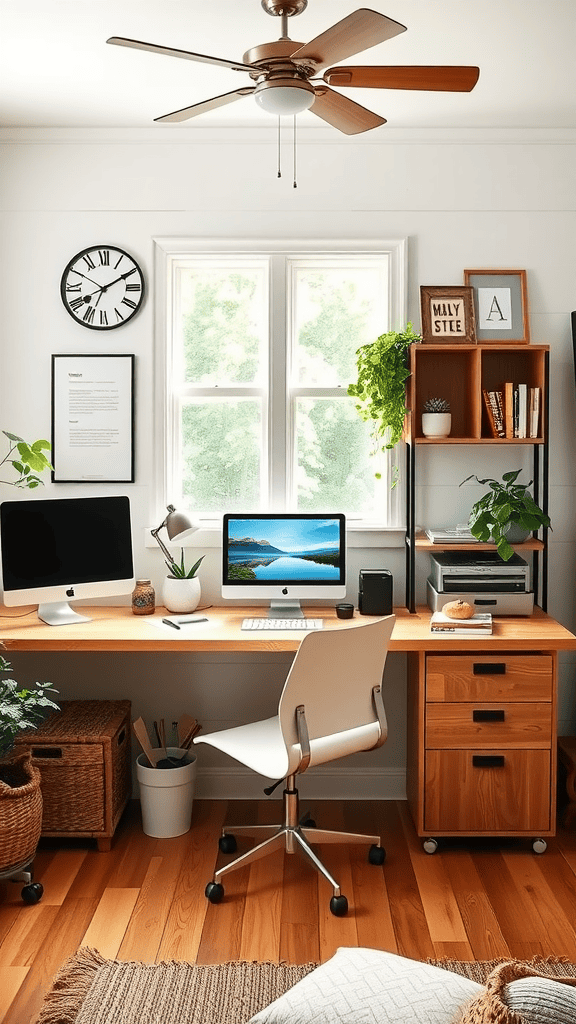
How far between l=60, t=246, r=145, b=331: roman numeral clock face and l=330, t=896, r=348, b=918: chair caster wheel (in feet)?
7.74

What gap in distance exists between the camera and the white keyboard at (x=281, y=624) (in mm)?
3287

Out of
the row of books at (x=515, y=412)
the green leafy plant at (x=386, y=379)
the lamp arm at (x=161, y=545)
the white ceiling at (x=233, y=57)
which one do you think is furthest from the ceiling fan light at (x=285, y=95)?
the lamp arm at (x=161, y=545)

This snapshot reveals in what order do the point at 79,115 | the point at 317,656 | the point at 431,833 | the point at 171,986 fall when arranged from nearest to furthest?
the point at 171,986 → the point at 317,656 → the point at 431,833 → the point at 79,115

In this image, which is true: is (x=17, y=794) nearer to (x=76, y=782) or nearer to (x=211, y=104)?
(x=76, y=782)

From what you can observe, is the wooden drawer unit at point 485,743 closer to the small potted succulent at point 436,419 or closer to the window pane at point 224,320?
the small potted succulent at point 436,419

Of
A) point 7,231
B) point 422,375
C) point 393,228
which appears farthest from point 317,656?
point 7,231

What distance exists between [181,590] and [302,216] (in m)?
1.62

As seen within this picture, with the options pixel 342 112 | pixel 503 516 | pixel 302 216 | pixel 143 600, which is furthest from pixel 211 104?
pixel 143 600

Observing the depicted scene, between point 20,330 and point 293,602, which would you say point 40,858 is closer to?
point 293,602

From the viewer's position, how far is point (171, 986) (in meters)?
2.42

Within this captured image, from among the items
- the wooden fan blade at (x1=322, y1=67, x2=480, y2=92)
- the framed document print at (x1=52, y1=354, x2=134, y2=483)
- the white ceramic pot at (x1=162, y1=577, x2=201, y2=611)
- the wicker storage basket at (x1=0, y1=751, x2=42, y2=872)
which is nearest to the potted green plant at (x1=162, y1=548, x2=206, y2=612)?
the white ceramic pot at (x1=162, y1=577, x2=201, y2=611)

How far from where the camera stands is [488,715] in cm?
320

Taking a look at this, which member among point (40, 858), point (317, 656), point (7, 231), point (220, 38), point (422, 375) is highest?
point (220, 38)

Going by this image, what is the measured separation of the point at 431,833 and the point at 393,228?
7.80 ft
